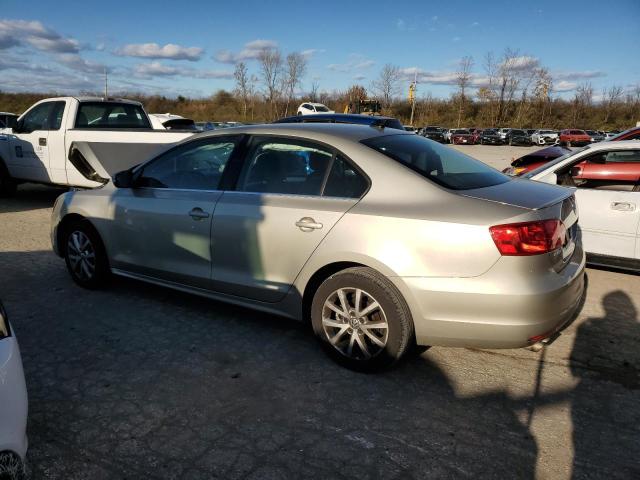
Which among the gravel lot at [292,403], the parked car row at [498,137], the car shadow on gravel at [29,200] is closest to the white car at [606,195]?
the gravel lot at [292,403]

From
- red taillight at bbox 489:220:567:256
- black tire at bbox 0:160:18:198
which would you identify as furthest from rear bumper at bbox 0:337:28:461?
black tire at bbox 0:160:18:198

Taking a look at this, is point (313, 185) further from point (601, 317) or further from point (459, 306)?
point (601, 317)

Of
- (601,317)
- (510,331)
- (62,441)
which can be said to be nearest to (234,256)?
(62,441)

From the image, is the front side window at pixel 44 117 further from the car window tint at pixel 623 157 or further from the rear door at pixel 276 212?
the car window tint at pixel 623 157

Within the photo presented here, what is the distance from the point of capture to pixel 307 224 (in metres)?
3.38

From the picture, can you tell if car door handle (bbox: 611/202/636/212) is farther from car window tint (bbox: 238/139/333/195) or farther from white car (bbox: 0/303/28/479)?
white car (bbox: 0/303/28/479)

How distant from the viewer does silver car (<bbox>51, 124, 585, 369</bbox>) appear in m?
2.89

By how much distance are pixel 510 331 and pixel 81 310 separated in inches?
139

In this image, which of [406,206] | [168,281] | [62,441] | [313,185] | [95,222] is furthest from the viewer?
[95,222]

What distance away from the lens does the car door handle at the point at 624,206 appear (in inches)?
203

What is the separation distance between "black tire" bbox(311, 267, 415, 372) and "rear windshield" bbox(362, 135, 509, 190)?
0.78 metres

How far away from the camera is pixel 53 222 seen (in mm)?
5004

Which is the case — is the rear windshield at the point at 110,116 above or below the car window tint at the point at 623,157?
above

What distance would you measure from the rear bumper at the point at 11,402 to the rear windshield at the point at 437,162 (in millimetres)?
2419
